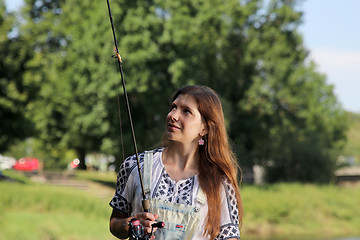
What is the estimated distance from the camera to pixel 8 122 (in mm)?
23906

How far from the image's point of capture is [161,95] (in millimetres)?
27781

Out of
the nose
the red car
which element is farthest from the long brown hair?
the red car

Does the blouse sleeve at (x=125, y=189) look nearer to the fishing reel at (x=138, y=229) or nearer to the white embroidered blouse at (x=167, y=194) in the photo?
the white embroidered blouse at (x=167, y=194)

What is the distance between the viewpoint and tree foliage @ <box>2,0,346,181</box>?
91.5 feet

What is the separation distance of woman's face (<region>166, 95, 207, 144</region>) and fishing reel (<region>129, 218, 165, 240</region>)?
0.45 meters

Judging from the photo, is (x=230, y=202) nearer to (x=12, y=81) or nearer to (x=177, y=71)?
(x=12, y=81)

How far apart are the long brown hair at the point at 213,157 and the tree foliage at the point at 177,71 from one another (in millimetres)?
21840

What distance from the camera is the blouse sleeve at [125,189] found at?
307 centimetres

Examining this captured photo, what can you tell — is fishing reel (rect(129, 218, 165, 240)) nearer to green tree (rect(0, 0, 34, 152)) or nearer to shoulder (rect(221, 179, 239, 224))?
shoulder (rect(221, 179, 239, 224))

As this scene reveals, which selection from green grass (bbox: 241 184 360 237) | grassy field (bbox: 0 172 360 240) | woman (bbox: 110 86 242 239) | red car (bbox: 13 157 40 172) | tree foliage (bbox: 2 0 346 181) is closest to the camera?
woman (bbox: 110 86 242 239)

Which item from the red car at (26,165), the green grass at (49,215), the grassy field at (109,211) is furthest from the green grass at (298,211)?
the red car at (26,165)

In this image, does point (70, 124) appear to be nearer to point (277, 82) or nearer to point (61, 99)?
point (61, 99)

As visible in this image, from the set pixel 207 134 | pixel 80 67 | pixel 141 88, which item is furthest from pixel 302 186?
pixel 207 134

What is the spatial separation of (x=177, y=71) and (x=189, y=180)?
24.6 metres
